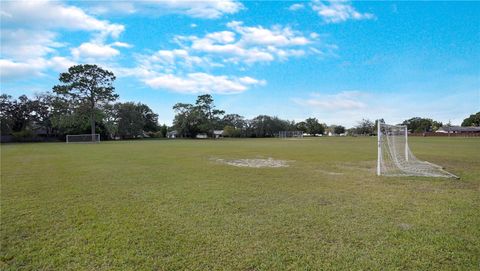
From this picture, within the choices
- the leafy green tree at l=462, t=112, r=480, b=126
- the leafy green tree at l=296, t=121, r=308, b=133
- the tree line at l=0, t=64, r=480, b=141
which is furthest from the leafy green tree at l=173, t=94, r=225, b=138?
the leafy green tree at l=462, t=112, r=480, b=126

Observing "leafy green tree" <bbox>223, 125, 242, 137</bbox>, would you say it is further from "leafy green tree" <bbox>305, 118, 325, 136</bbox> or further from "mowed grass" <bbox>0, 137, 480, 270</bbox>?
"mowed grass" <bbox>0, 137, 480, 270</bbox>

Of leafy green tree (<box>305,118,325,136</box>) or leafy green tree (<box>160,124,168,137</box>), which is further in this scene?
leafy green tree (<box>305,118,325,136</box>)

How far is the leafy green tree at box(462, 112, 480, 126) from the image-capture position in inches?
3906

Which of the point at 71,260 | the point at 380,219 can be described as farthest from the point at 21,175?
the point at 380,219

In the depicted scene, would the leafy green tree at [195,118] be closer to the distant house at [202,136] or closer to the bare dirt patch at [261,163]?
the distant house at [202,136]

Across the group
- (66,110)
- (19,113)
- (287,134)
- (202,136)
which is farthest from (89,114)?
(287,134)

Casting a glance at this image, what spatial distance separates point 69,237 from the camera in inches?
161

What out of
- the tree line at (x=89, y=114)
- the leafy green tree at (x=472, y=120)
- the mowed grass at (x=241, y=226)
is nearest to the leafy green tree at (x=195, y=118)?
the tree line at (x=89, y=114)

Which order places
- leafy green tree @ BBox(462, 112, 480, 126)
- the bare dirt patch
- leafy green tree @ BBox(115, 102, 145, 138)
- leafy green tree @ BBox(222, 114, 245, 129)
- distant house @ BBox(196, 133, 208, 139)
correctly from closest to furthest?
1. the bare dirt patch
2. leafy green tree @ BBox(115, 102, 145, 138)
3. distant house @ BBox(196, 133, 208, 139)
4. leafy green tree @ BBox(222, 114, 245, 129)
5. leafy green tree @ BBox(462, 112, 480, 126)

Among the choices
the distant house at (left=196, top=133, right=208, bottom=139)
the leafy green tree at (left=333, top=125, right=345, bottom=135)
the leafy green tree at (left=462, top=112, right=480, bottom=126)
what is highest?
the leafy green tree at (left=462, top=112, right=480, bottom=126)

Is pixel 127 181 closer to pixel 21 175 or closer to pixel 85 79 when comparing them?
pixel 21 175

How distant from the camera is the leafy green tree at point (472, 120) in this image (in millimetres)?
99200

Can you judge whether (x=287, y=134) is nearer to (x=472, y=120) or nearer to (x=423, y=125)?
(x=423, y=125)

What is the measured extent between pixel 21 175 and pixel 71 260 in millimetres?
8621
